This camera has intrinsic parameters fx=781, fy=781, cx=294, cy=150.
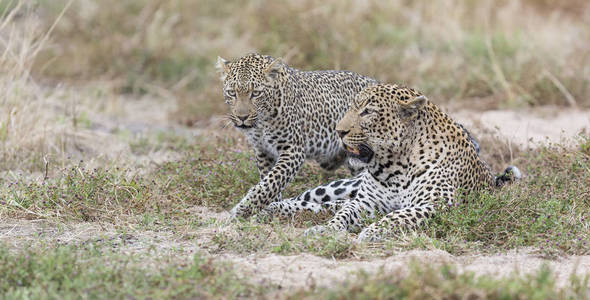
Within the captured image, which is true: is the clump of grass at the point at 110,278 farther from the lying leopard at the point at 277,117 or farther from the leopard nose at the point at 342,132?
the lying leopard at the point at 277,117

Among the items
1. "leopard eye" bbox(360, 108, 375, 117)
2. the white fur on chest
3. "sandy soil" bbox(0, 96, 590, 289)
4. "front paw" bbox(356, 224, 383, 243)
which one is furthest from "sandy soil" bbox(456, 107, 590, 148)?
"sandy soil" bbox(0, 96, 590, 289)

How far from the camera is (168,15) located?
48.3 ft

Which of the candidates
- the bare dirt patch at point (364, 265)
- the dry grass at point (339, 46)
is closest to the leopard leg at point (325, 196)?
the bare dirt patch at point (364, 265)

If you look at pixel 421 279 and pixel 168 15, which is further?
pixel 168 15

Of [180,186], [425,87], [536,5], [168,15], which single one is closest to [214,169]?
[180,186]

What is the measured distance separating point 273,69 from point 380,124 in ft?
4.75

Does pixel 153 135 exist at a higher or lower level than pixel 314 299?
lower

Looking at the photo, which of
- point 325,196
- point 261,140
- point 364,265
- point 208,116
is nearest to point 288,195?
point 325,196

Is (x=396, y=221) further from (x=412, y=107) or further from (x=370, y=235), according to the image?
(x=412, y=107)

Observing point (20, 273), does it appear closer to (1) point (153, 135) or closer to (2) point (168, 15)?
(1) point (153, 135)

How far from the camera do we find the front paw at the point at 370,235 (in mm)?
5965

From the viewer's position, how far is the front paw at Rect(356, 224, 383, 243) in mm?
5965

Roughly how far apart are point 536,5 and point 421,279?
14.3 meters

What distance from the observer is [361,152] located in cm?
648
